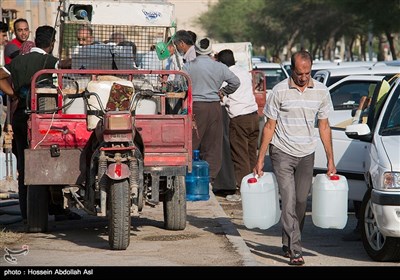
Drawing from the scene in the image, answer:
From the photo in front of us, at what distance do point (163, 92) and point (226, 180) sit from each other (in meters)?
4.53

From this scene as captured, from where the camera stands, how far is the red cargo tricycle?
9719 millimetres

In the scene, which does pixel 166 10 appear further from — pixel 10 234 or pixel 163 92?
pixel 10 234

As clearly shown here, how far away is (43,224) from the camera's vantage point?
36.4 feet

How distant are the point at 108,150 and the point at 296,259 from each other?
6.17 ft

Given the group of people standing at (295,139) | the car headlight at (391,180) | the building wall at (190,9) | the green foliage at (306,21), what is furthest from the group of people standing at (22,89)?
the building wall at (190,9)

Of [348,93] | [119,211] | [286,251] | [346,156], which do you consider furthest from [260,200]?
[348,93]

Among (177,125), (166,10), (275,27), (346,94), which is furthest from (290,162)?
(275,27)

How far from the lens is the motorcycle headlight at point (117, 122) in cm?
959

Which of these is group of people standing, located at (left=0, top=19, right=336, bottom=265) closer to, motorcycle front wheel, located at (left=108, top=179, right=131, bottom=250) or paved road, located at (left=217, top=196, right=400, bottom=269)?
paved road, located at (left=217, top=196, right=400, bottom=269)

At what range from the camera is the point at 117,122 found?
378 inches

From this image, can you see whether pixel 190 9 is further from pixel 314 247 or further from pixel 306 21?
pixel 314 247

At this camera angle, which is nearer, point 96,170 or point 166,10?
point 96,170

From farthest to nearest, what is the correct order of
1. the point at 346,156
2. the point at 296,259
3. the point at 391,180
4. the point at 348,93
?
1. the point at 348,93
2. the point at 346,156
3. the point at 296,259
4. the point at 391,180

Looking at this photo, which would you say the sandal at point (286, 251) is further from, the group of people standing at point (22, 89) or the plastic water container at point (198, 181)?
the plastic water container at point (198, 181)
